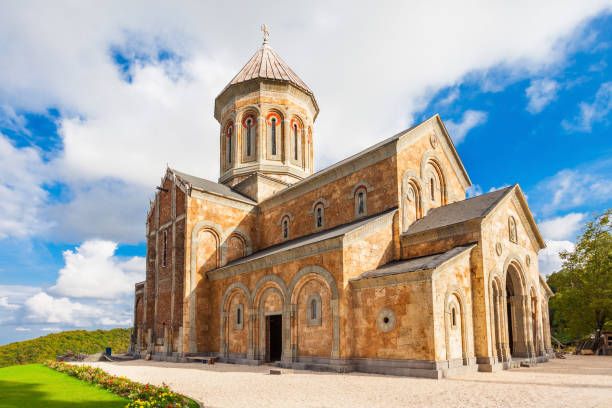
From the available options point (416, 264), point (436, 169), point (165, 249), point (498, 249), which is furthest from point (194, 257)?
point (498, 249)

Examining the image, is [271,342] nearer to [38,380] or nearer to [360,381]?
[360,381]

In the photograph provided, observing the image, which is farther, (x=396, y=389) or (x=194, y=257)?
(x=194, y=257)

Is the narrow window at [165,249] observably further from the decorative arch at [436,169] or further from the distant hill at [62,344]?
the distant hill at [62,344]

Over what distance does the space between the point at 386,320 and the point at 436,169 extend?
10.2 meters

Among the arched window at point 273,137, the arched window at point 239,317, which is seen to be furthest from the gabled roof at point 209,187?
the arched window at point 239,317

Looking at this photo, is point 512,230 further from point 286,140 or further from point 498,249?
point 286,140

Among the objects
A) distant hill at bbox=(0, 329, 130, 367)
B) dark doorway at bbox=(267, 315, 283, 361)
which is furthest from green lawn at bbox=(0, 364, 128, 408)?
distant hill at bbox=(0, 329, 130, 367)

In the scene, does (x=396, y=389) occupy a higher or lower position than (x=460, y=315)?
lower

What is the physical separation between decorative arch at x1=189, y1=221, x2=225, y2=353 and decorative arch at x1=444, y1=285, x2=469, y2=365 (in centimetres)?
1451

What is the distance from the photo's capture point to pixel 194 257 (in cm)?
2506

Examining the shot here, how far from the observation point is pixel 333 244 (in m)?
17.7

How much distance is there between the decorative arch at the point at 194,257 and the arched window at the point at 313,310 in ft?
28.5

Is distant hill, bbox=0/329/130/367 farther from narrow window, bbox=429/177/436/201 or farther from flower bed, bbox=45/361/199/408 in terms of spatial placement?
narrow window, bbox=429/177/436/201

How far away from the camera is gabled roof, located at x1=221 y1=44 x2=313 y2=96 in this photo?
31.4 m
